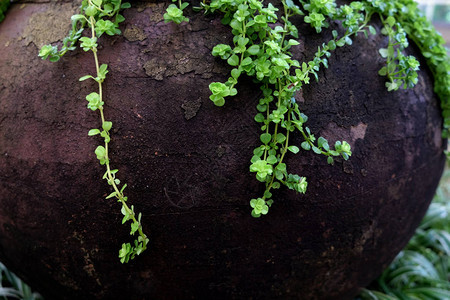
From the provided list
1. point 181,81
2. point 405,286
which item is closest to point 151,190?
point 181,81

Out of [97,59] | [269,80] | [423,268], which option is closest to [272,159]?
[269,80]

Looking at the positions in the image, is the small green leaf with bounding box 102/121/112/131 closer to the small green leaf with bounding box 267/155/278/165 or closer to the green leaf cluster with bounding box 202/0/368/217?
the green leaf cluster with bounding box 202/0/368/217

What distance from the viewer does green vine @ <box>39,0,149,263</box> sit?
1418 mm

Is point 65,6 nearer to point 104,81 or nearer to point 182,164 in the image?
point 104,81

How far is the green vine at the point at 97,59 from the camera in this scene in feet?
4.65

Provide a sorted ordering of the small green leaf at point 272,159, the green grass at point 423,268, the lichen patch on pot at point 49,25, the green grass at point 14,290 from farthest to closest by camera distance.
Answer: the green grass at point 423,268
the green grass at point 14,290
the lichen patch on pot at point 49,25
the small green leaf at point 272,159

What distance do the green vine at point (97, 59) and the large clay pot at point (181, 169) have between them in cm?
4

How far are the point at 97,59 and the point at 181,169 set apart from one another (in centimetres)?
45

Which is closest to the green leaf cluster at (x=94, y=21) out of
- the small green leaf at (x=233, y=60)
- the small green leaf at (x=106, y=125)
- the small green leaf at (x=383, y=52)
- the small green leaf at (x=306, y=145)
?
the small green leaf at (x=106, y=125)

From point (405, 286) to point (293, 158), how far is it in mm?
Result: 1423

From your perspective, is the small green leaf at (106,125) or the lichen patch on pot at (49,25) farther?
the lichen patch on pot at (49,25)

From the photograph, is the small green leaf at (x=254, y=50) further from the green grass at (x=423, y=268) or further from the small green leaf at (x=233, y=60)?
the green grass at (x=423, y=268)

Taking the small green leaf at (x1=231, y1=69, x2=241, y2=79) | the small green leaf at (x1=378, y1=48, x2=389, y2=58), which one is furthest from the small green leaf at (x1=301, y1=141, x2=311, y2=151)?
the small green leaf at (x1=378, y1=48, x2=389, y2=58)

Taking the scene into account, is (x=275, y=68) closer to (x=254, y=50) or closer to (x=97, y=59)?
(x=254, y=50)
